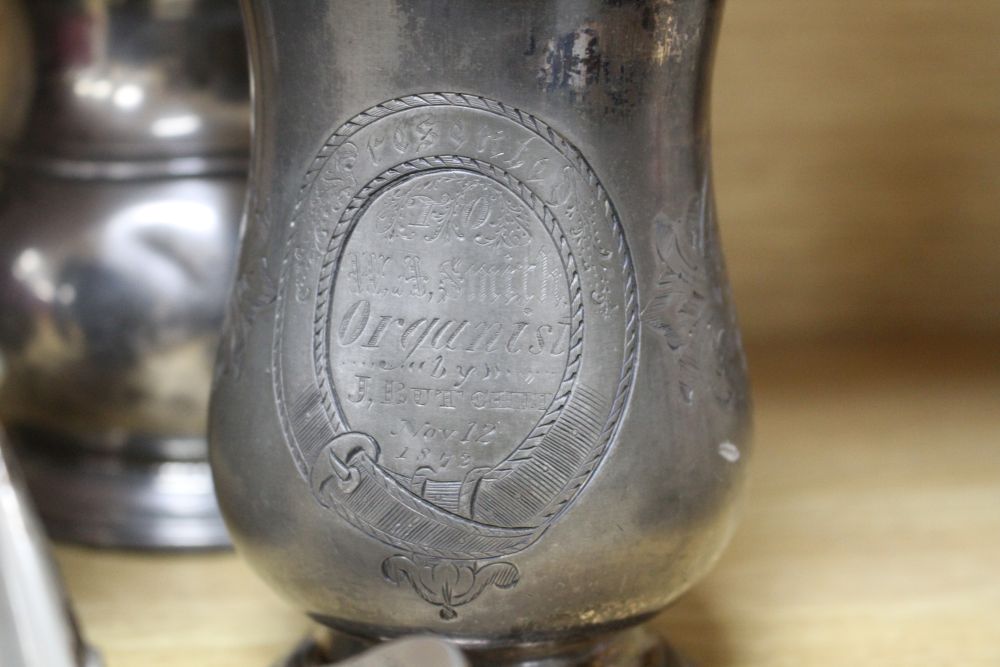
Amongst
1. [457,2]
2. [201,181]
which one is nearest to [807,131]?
Answer: [201,181]

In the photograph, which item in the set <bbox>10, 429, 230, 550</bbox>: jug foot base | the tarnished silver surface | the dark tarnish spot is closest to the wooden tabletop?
<bbox>10, 429, 230, 550</bbox>: jug foot base

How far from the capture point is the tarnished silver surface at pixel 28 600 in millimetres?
376

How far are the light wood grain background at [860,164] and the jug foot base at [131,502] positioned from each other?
0.46 m

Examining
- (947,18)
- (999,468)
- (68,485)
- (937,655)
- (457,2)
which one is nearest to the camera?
(457,2)

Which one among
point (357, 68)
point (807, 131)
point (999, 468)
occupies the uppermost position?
point (357, 68)

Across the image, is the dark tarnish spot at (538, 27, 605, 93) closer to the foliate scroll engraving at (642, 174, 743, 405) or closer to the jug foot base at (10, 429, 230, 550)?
the foliate scroll engraving at (642, 174, 743, 405)

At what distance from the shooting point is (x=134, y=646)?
516mm

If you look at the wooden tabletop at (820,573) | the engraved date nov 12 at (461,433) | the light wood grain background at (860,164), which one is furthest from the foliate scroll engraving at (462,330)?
the light wood grain background at (860,164)

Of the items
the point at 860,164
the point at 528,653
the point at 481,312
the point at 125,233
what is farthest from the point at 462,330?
the point at 860,164

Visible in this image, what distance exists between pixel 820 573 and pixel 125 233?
35 centimetres

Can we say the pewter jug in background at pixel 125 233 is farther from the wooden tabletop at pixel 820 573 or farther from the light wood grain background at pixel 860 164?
the light wood grain background at pixel 860 164

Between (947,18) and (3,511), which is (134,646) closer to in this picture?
(3,511)

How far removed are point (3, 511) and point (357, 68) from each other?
0.17m

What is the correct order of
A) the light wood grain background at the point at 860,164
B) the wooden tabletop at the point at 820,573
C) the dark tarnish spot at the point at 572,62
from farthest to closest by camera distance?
the light wood grain background at the point at 860,164, the wooden tabletop at the point at 820,573, the dark tarnish spot at the point at 572,62
